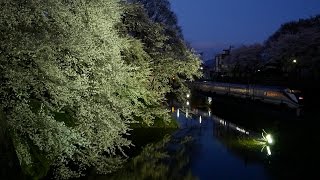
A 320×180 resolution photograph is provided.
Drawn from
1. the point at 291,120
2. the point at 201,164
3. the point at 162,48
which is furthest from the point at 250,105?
the point at 201,164

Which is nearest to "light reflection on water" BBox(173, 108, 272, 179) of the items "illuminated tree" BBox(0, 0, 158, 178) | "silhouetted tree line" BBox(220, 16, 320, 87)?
"illuminated tree" BBox(0, 0, 158, 178)

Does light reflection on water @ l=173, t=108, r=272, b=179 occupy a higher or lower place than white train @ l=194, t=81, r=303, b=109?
lower

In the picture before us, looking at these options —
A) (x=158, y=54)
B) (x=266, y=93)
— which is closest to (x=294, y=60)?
(x=266, y=93)

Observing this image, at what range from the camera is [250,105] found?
58406mm

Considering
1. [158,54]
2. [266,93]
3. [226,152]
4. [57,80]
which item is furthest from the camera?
[266,93]

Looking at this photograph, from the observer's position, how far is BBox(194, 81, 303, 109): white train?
158 ft

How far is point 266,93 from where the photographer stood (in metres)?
56.0

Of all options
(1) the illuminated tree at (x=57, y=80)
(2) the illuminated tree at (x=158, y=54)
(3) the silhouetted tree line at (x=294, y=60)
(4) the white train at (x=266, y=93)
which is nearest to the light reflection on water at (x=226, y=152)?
(2) the illuminated tree at (x=158, y=54)

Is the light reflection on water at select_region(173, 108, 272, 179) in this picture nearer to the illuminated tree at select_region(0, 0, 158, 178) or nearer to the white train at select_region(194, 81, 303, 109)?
the illuminated tree at select_region(0, 0, 158, 178)

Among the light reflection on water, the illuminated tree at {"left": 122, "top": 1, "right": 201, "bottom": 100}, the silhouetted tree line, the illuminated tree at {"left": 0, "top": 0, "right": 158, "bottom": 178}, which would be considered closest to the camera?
the illuminated tree at {"left": 0, "top": 0, "right": 158, "bottom": 178}

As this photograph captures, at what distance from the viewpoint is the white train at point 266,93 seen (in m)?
48.0

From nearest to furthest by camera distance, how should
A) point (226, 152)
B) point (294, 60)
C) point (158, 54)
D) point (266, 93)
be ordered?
point (226, 152)
point (158, 54)
point (266, 93)
point (294, 60)

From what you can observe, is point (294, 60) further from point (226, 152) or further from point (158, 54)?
point (226, 152)

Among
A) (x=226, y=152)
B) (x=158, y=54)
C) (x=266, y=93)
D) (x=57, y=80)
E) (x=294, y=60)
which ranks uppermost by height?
(x=294, y=60)
